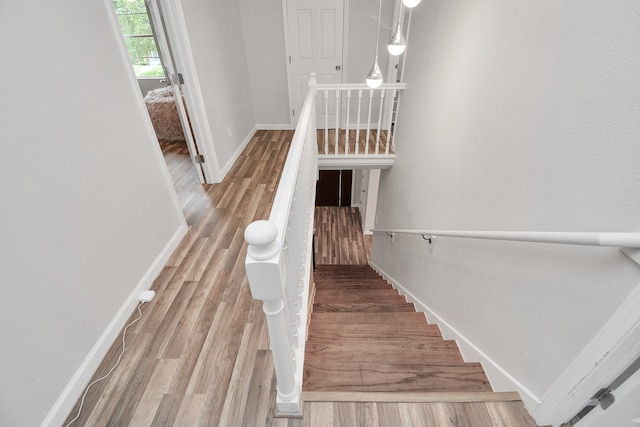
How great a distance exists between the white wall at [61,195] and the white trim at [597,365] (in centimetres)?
212

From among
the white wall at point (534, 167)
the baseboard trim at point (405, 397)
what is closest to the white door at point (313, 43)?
the white wall at point (534, 167)

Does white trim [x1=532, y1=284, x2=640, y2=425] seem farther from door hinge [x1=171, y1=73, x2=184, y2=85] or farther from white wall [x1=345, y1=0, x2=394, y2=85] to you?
white wall [x1=345, y1=0, x2=394, y2=85]

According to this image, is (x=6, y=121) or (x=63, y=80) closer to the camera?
(x=6, y=121)

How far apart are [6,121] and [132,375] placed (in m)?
1.31

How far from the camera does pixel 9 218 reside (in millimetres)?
1197

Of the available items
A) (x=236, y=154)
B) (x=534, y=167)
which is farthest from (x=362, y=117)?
(x=534, y=167)

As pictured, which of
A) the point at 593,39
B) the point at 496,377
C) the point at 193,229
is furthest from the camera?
the point at 193,229

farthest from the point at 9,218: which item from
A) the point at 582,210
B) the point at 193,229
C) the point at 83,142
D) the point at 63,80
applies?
the point at 582,210

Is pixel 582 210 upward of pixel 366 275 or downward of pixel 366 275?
upward

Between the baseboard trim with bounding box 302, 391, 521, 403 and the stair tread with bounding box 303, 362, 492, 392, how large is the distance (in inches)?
4.1

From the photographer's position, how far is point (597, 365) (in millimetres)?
933

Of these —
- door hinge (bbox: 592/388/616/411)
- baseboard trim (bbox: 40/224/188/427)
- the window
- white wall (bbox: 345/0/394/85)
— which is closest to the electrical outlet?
baseboard trim (bbox: 40/224/188/427)

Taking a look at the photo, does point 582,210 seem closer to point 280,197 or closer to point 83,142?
point 280,197

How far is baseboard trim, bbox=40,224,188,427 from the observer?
1367 millimetres
